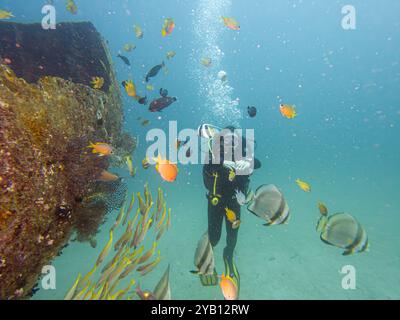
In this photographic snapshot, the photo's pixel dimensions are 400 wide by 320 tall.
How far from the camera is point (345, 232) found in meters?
3.11

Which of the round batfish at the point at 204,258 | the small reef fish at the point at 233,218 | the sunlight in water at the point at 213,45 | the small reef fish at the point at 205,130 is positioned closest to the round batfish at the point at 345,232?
the round batfish at the point at 204,258

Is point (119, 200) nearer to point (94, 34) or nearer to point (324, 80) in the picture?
point (94, 34)

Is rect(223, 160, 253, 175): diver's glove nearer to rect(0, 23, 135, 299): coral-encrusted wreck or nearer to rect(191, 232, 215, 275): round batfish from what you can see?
rect(191, 232, 215, 275): round batfish

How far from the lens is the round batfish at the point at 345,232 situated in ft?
10.1

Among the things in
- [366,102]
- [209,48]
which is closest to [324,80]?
[209,48]

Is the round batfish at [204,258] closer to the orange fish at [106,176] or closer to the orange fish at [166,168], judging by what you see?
the orange fish at [166,168]

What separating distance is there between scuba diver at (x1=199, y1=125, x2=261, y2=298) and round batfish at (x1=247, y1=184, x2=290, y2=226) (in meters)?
1.53

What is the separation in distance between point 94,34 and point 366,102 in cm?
16341

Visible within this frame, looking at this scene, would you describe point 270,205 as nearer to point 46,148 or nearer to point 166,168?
point 166,168

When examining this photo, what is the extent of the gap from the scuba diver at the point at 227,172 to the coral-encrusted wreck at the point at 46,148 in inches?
77.5

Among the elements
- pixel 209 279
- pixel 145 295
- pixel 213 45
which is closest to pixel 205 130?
pixel 145 295

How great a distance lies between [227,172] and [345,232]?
282 centimetres

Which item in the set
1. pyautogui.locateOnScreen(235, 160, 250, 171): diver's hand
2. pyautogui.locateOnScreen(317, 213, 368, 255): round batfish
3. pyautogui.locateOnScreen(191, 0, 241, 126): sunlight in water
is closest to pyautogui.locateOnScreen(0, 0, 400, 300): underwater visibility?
pyautogui.locateOnScreen(317, 213, 368, 255): round batfish
